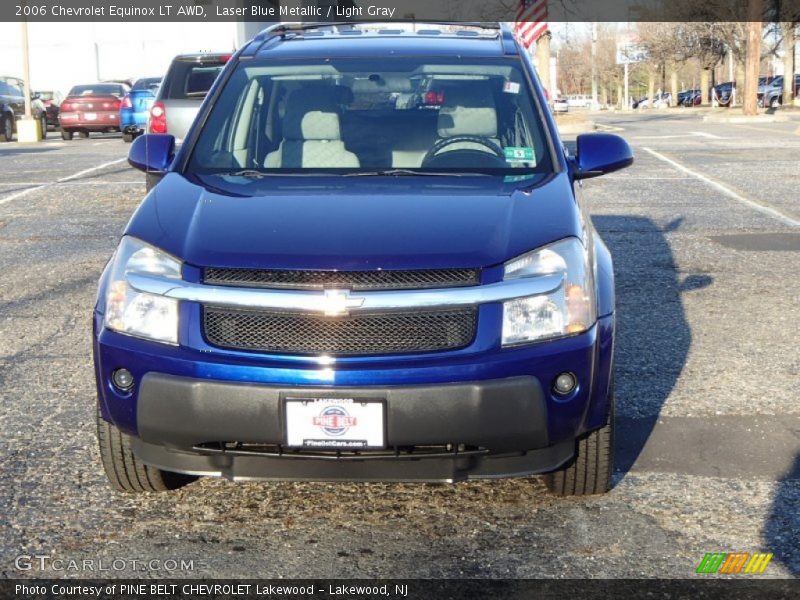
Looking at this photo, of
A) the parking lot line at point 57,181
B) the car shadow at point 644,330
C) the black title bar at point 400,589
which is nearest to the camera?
the black title bar at point 400,589

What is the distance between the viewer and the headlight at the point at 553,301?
365 cm

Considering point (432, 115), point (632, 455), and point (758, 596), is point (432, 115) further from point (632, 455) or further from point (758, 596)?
point (758, 596)

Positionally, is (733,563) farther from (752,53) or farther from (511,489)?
(752,53)

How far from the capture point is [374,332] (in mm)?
3633

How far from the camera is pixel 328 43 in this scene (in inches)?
217

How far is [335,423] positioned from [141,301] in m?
0.74

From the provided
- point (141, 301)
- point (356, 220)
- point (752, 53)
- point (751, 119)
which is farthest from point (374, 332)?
point (752, 53)

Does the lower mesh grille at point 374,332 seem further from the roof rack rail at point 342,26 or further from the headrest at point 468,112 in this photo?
the roof rack rail at point 342,26

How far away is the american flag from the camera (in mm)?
28953

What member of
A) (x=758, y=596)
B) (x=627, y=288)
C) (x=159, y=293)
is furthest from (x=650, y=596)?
(x=627, y=288)

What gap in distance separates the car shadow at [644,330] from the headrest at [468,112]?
55.2 inches

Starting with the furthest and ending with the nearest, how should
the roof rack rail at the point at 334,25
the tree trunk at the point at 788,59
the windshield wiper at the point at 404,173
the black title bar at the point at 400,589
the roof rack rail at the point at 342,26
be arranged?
the tree trunk at the point at 788,59
the roof rack rail at the point at 334,25
the roof rack rail at the point at 342,26
the windshield wiper at the point at 404,173
the black title bar at the point at 400,589

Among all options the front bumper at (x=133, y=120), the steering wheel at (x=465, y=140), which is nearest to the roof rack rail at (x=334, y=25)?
the steering wheel at (x=465, y=140)

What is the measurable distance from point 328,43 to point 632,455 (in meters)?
2.33
